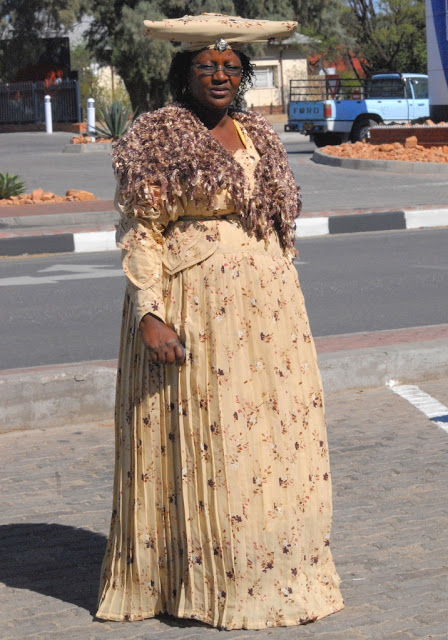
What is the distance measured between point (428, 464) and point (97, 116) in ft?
122

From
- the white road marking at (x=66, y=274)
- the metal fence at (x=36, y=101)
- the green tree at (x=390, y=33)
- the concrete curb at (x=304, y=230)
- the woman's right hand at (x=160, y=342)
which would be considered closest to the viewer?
the woman's right hand at (x=160, y=342)

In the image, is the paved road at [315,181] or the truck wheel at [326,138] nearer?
the paved road at [315,181]

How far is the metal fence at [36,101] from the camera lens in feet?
145

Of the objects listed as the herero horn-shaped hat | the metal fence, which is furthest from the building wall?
the herero horn-shaped hat

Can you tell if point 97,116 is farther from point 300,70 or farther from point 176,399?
point 176,399

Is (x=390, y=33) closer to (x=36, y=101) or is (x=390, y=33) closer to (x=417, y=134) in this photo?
(x=36, y=101)

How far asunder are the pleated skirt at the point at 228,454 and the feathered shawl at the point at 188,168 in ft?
0.32

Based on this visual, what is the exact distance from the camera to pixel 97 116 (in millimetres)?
41125

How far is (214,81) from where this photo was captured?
3.33m

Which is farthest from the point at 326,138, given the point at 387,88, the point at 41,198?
the point at 41,198

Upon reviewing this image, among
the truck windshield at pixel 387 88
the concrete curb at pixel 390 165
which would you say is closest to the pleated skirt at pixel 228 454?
the concrete curb at pixel 390 165

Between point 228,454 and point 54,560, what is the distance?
3.53 feet

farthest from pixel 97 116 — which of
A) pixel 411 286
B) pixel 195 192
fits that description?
pixel 195 192

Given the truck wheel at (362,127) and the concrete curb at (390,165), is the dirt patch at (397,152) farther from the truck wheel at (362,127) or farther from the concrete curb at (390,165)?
the truck wheel at (362,127)
